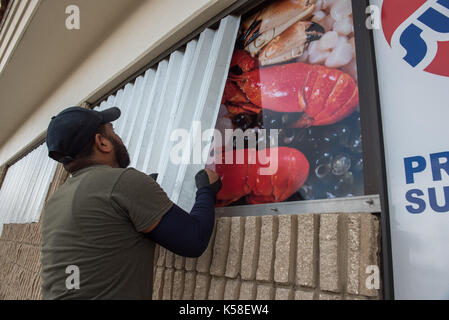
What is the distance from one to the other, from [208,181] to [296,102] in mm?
582

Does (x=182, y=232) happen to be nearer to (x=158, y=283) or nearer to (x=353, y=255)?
(x=353, y=255)

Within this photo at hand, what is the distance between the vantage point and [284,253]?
4.19 ft

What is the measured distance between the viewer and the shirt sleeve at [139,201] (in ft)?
4.00

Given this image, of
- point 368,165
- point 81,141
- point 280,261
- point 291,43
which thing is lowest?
point 280,261

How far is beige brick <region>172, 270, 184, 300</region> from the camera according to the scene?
167 cm

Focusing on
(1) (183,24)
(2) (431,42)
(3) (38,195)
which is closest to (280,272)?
(2) (431,42)

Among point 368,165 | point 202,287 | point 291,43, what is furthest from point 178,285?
point 291,43

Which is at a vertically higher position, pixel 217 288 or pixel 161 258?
pixel 161 258

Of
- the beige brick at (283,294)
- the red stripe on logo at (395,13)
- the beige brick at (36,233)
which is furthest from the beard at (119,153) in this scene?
the beige brick at (36,233)

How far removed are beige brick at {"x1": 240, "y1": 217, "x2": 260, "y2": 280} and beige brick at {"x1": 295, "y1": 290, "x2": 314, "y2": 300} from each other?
0.71 ft

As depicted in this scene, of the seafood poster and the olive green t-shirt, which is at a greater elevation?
the seafood poster

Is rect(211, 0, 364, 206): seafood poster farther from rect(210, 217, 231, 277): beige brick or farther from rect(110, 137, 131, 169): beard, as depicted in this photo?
rect(110, 137, 131, 169): beard

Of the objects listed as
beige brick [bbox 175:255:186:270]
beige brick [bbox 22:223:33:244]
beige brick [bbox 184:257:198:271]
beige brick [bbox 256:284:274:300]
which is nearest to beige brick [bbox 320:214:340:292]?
beige brick [bbox 256:284:274:300]

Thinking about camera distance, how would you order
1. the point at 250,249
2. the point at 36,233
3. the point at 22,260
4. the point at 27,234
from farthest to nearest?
the point at 27,234, the point at 22,260, the point at 36,233, the point at 250,249
